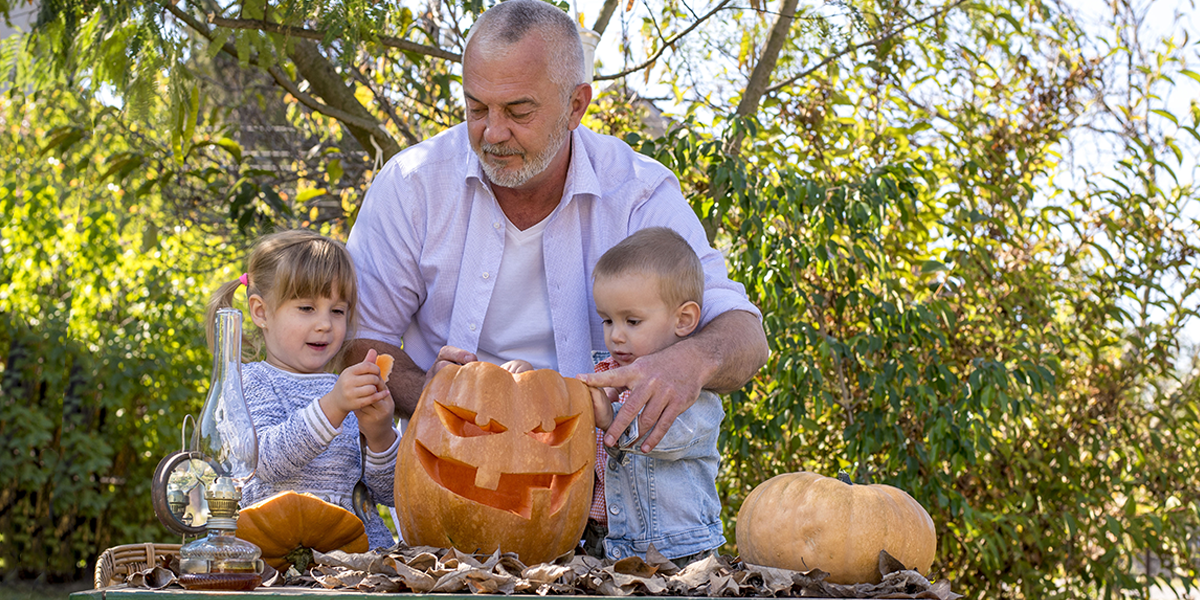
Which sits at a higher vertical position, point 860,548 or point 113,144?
point 113,144

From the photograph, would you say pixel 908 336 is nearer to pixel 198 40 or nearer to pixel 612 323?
pixel 612 323

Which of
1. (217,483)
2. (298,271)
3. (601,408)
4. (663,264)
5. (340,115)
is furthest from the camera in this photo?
(340,115)

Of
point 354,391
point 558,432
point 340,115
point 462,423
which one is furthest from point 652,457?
point 340,115

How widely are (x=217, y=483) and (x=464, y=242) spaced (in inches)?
45.1

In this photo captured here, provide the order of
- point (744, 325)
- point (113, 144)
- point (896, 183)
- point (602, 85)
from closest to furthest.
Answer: point (744, 325) → point (896, 183) → point (602, 85) → point (113, 144)

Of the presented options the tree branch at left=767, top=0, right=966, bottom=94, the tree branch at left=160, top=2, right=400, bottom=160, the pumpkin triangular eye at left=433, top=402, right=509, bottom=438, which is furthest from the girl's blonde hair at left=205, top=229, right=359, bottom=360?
the tree branch at left=767, top=0, right=966, bottom=94

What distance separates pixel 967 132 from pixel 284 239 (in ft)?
9.47

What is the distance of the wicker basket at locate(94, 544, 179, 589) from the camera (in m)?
1.52

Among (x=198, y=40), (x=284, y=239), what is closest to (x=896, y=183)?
(x=284, y=239)

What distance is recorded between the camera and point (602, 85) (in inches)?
197

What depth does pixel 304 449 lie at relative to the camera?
2.06m

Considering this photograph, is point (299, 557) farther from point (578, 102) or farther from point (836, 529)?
point (578, 102)

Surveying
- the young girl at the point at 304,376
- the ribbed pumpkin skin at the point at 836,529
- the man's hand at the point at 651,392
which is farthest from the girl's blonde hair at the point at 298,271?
the ribbed pumpkin skin at the point at 836,529

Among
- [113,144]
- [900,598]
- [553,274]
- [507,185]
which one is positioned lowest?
[900,598]
